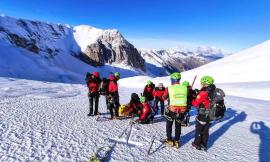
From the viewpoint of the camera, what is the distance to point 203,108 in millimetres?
8000

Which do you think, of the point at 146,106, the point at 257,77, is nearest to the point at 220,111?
the point at 146,106

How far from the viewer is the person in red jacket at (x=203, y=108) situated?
7.91m

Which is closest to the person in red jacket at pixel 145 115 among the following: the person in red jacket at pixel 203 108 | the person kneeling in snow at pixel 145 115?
the person kneeling in snow at pixel 145 115

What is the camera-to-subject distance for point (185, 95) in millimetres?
8008

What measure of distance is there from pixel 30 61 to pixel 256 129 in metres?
126

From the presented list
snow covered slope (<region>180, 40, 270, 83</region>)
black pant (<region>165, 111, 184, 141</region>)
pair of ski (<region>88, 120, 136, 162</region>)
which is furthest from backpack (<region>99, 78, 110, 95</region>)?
snow covered slope (<region>180, 40, 270, 83</region>)

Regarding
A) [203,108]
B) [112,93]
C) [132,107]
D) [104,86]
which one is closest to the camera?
[203,108]

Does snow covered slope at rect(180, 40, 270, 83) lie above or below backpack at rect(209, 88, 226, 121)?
above

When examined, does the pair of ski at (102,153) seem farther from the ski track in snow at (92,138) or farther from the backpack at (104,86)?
the backpack at (104,86)

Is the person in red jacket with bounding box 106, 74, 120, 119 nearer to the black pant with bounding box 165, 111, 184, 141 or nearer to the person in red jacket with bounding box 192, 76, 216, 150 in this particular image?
the black pant with bounding box 165, 111, 184, 141

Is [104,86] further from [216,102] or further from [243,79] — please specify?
[243,79]

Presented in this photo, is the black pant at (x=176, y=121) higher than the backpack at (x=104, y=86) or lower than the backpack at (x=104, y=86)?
lower

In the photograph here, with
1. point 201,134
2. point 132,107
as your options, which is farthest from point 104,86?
point 201,134

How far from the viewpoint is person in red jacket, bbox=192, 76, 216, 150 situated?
791cm
